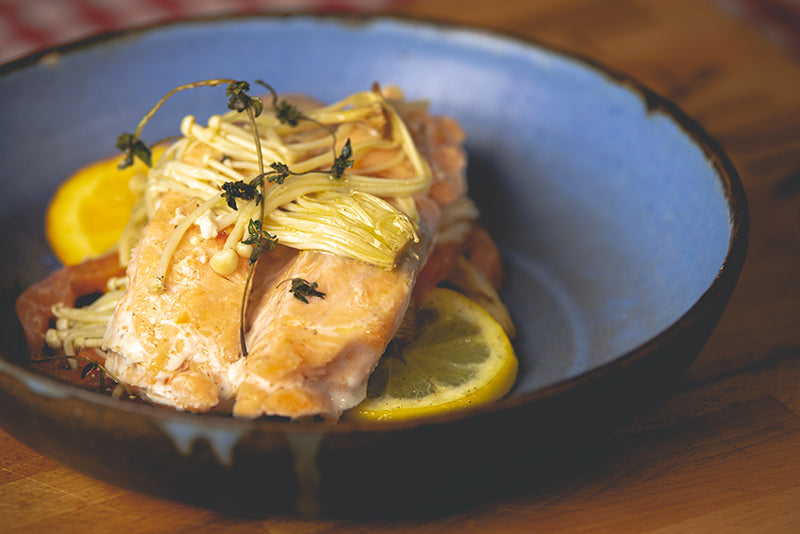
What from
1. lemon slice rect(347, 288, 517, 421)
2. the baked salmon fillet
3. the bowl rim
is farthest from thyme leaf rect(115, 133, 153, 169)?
lemon slice rect(347, 288, 517, 421)

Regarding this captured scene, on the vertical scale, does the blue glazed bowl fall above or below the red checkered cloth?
below

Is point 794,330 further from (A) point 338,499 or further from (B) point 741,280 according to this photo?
(A) point 338,499

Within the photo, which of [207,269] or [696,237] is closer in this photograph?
[207,269]

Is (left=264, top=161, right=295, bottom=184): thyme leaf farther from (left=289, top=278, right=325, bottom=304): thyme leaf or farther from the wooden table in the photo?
the wooden table

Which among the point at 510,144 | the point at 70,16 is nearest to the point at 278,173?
the point at 510,144

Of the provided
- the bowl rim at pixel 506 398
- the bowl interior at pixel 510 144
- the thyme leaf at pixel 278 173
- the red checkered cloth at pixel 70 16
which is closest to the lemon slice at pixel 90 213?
the bowl interior at pixel 510 144

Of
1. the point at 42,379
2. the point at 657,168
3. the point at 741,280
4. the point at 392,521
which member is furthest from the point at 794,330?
the point at 42,379
